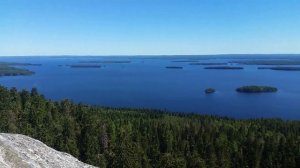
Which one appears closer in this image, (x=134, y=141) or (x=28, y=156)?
(x=28, y=156)

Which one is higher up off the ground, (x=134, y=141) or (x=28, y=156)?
(x=28, y=156)

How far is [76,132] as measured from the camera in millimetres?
111812

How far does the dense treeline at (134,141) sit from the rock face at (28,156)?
1377 inches

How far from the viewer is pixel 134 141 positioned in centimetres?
11025

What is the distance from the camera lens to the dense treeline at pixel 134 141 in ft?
290

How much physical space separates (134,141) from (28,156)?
72.7 m

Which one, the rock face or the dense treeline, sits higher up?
the rock face

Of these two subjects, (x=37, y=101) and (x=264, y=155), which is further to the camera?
(x=37, y=101)

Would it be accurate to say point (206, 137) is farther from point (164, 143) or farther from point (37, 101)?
point (37, 101)

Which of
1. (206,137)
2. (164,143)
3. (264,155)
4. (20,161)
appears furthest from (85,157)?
(20,161)

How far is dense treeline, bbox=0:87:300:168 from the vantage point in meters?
88.4

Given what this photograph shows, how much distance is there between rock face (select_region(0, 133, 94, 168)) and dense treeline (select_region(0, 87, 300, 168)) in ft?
115

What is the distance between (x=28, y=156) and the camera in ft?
126

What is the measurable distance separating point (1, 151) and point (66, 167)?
8.53 metres
